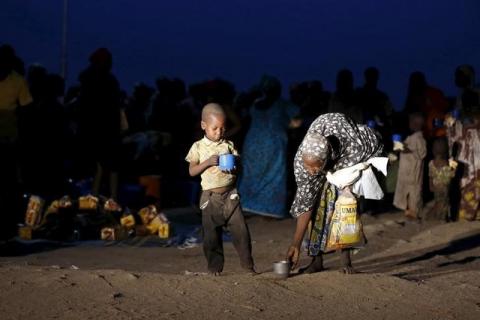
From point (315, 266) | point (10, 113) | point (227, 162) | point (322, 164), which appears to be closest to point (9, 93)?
point (10, 113)

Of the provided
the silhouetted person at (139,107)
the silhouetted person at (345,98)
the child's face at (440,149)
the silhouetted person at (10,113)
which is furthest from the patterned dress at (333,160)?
the silhouetted person at (139,107)

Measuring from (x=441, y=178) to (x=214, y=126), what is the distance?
5893 millimetres

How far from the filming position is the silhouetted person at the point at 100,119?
10617 mm

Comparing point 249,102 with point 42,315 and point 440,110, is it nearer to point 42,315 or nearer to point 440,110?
point 440,110

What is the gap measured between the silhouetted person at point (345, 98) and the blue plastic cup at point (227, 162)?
5.63 m

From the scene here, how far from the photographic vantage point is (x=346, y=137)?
247 inches

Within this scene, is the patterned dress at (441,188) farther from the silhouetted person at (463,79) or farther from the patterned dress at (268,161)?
the patterned dress at (268,161)

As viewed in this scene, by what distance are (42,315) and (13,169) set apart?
4774 mm

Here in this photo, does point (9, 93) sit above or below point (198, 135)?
above

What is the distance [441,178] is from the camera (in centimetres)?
1133

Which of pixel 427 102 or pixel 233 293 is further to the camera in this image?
pixel 427 102

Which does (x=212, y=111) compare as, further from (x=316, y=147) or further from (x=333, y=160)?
(x=333, y=160)

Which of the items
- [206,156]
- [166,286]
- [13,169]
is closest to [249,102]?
[13,169]

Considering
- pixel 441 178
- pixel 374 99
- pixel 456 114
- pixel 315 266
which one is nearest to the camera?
pixel 315 266
